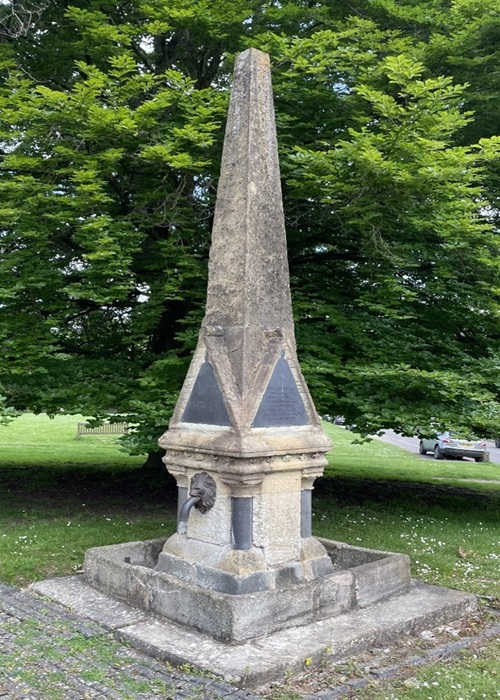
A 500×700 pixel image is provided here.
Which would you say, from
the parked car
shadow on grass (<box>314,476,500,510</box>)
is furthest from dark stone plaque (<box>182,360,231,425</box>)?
the parked car

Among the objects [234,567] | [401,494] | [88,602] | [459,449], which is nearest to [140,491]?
[401,494]

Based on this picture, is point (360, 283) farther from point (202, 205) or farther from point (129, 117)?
point (129, 117)

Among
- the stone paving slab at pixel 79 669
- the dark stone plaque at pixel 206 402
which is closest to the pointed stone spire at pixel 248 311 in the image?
the dark stone plaque at pixel 206 402

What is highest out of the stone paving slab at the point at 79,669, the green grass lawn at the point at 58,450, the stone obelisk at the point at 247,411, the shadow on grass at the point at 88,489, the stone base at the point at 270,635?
the stone obelisk at the point at 247,411

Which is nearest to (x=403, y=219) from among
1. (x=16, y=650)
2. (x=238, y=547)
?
(x=238, y=547)

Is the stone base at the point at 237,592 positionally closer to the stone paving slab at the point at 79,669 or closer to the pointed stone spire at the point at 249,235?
the stone paving slab at the point at 79,669

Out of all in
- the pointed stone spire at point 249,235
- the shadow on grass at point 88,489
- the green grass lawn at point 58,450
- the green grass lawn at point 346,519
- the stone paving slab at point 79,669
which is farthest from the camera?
the green grass lawn at point 58,450

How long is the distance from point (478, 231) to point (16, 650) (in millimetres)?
7224

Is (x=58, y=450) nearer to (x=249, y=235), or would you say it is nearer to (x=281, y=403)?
(x=281, y=403)

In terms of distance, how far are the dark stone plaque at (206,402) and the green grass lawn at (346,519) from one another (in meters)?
2.30

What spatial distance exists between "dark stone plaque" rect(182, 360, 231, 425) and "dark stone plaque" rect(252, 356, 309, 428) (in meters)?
0.33

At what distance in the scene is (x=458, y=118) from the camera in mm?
8930

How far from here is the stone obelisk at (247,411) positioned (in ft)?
18.5

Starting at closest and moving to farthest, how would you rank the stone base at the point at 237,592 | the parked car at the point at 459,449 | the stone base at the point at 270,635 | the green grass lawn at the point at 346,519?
the stone base at the point at 270,635 → the stone base at the point at 237,592 → the green grass lawn at the point at 346,519 → the parked car at the point at 459,449
